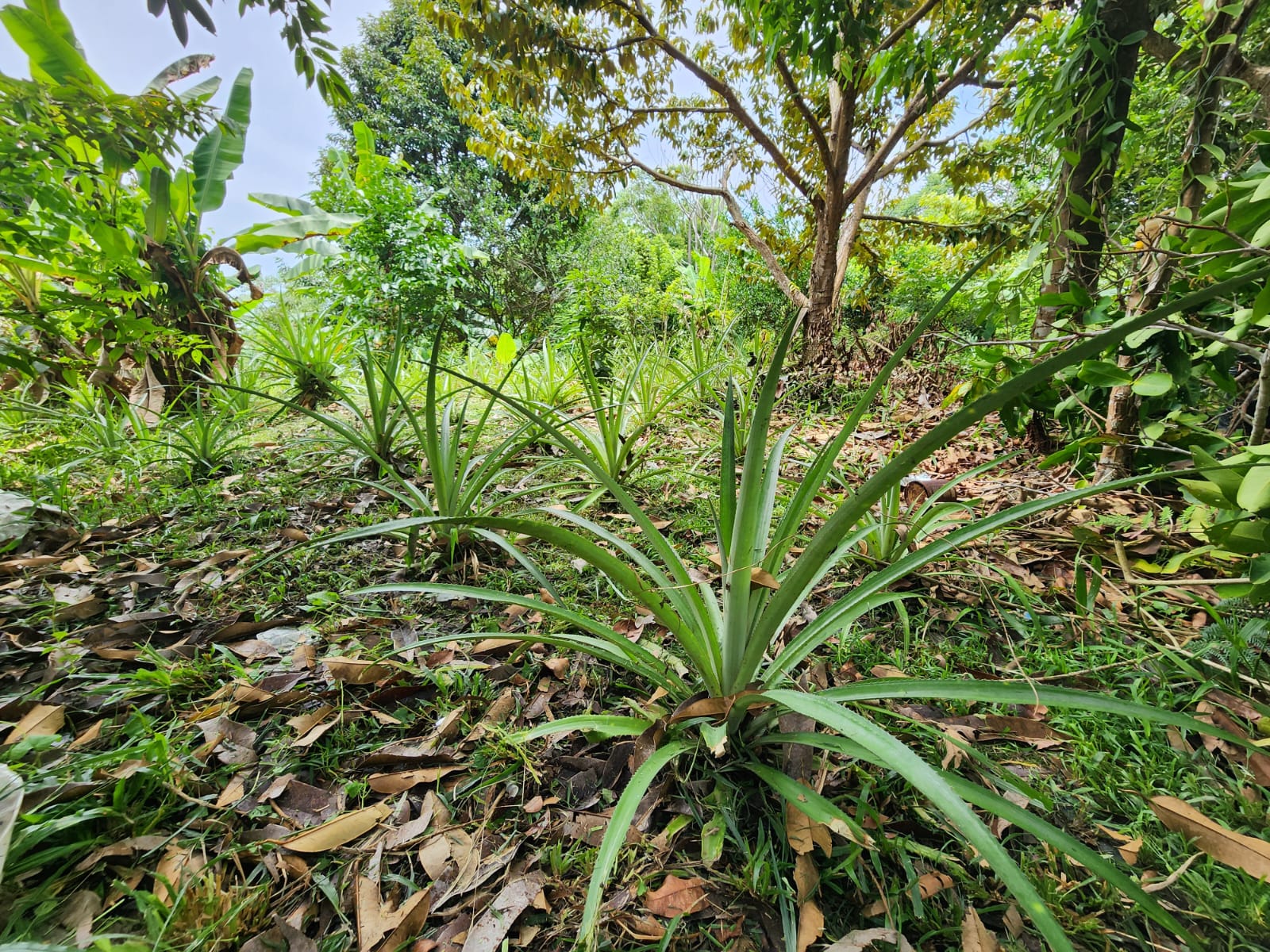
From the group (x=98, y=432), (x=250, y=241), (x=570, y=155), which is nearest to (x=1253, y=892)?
(x=98, y=432)

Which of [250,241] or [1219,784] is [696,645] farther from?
[250,241]

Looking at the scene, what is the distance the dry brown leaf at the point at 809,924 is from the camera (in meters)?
0.55

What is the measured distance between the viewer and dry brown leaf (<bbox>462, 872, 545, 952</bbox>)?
0.56 m

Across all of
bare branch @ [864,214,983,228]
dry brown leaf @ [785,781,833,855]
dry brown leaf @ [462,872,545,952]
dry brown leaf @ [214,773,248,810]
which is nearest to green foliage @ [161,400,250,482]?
dry brown leaf @ [214,773,248,810]

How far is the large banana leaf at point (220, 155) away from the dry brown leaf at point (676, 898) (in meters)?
3.51

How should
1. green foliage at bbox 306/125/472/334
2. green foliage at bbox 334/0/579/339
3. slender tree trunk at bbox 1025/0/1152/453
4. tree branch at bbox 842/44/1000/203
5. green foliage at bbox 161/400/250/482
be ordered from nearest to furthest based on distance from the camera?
slender tree trunk at bbox 1025/0/1152/453 → green foliage at bbox 161/400/250/482 → tree branch at bbox 842/44/1000/203 → green foliage at bbox 306/125/472/334 → green foliage at bbox 334/0/579/339

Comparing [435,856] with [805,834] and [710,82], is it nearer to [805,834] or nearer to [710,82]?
[805,834]

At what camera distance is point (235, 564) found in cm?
127

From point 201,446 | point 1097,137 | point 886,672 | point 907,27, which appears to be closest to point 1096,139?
point 1097,137

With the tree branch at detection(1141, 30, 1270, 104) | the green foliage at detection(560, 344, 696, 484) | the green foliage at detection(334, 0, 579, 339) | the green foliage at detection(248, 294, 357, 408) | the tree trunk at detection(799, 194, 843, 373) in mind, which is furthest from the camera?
the green foliage at detection(334, 0, 579, 339)

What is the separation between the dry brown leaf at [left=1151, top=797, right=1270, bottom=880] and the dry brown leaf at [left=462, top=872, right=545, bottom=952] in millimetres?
842

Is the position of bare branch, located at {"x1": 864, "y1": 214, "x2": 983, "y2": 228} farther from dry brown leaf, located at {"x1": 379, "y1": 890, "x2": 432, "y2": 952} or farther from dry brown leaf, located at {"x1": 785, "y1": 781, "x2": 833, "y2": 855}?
dry brown leaf, located at {"x1": 379, "y1": 890, "x2": 432, "y2": 952}

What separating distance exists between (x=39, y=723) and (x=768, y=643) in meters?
1.20

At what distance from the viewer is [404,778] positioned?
74 cm
